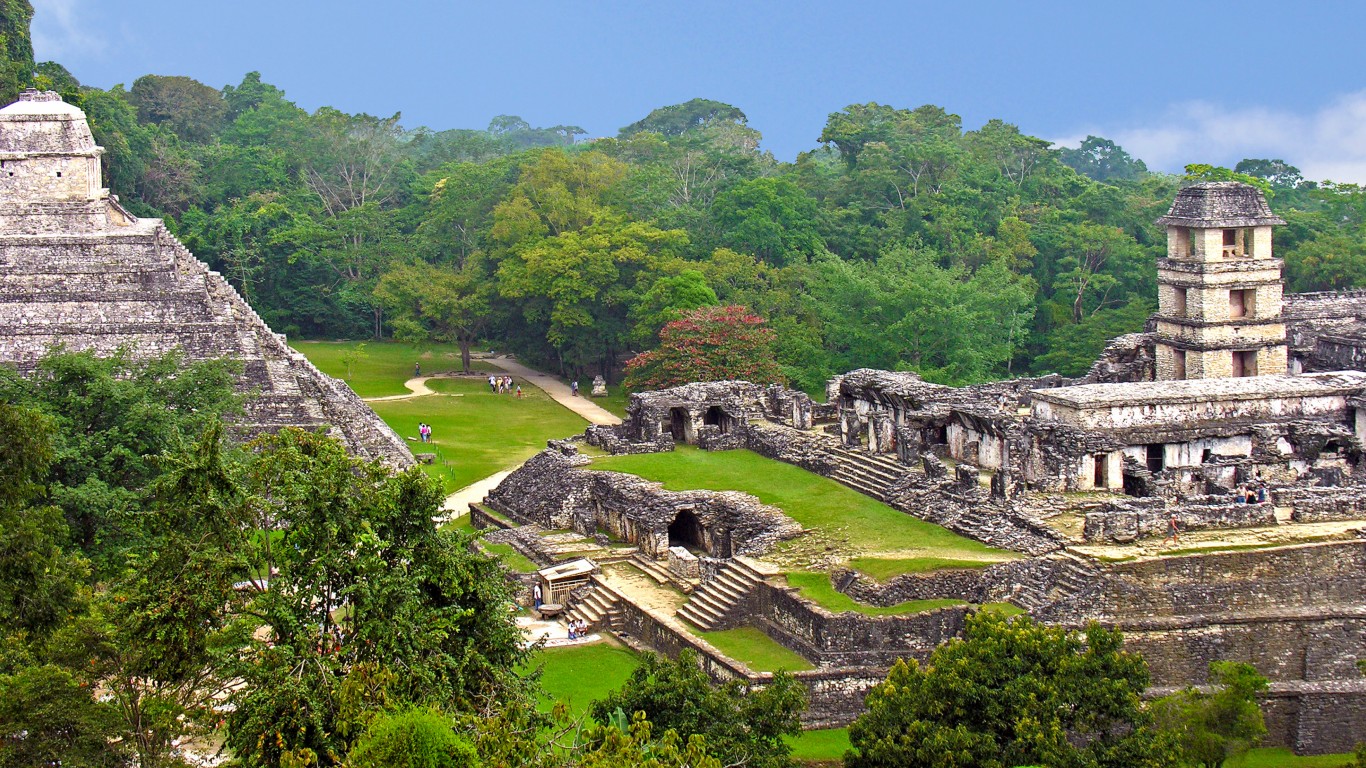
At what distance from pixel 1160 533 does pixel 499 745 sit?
15.8 m

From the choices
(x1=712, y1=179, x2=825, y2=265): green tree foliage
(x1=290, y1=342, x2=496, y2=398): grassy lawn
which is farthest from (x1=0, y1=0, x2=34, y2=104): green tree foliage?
(x1=712, y1=179, x2=825, y2=265): green tree foliage

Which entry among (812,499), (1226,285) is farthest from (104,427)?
(1226,285)

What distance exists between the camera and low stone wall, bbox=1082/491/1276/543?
31766mm

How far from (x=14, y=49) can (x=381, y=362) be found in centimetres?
1737

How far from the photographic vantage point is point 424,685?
70.9 feet

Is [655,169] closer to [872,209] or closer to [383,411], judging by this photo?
[872,209]

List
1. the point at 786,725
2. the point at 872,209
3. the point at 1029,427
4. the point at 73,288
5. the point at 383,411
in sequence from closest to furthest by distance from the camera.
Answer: the point at 786,725, the point at 1029,427, the point at 73,288, the point at 383,411, the point at 872,209

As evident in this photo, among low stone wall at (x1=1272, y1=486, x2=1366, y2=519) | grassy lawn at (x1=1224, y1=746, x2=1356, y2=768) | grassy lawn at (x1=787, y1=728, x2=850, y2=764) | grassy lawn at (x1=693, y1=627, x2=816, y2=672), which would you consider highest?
low stone wall at (x1=1272, y1=486, x2=1366, y2=519)

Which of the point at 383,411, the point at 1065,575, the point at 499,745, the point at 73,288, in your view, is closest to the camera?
the point at 499,745

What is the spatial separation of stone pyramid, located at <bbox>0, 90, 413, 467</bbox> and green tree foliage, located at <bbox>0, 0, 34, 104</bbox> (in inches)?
404

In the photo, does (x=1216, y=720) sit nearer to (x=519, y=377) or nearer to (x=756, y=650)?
(x=756, y=650)

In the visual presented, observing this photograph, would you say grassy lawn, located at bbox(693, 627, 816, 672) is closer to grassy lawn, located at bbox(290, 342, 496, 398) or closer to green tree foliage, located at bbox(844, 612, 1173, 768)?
green tree foliage, located at bbox(844, 612, 1173, 768)

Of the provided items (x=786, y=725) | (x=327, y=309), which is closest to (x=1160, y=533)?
(x=786, y=725)

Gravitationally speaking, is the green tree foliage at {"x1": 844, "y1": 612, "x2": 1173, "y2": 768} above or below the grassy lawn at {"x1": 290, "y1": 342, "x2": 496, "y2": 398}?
below
